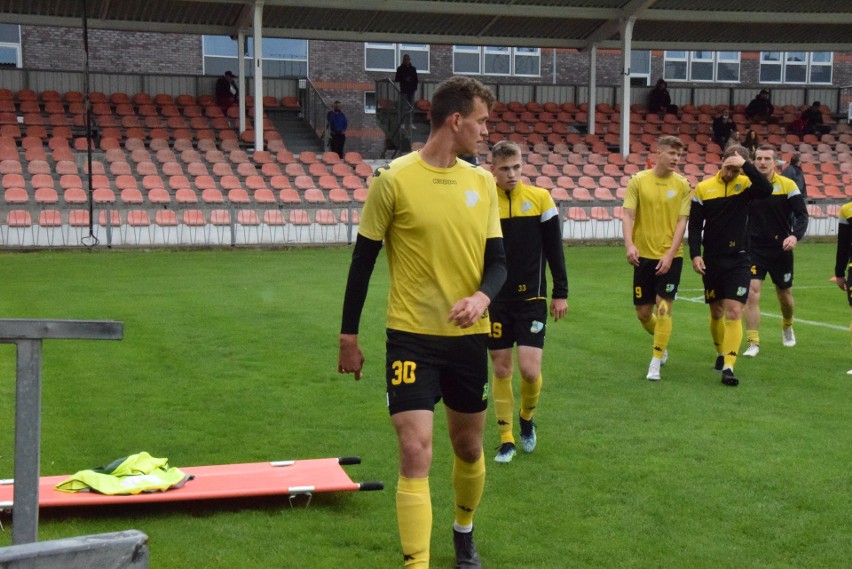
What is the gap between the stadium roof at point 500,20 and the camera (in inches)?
1120

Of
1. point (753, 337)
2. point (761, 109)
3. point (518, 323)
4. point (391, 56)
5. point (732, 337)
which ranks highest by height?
point (391, 56)

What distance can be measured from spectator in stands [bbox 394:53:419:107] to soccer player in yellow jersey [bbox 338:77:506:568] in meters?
27.4

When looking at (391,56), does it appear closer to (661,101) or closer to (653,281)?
(661,101)

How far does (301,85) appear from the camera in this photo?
3462cm

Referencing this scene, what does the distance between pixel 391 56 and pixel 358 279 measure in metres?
34.0

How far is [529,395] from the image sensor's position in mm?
6898

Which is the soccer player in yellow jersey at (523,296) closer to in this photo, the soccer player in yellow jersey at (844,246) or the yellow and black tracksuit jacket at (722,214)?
the yellow and black tracksuit jacket at (722,214)

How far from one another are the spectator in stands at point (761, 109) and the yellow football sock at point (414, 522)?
3497 cm

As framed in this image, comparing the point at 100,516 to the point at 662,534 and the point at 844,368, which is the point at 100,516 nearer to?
the point at 662,534

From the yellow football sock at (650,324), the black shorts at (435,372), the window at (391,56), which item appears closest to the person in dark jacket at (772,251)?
the yellow football sock at (650,324)

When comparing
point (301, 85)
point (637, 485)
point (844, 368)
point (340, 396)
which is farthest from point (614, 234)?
point (637, 485)

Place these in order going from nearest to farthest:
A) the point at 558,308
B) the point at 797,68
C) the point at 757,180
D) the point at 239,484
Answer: the point at 239,484 → the point at 558,308 → the point at 757,180 → the point at 797,68

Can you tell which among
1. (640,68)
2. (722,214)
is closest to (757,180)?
(722,214)

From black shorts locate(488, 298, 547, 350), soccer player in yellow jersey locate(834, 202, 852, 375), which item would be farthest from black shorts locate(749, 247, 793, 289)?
black shorts locate(488, 298, 547, 350)
